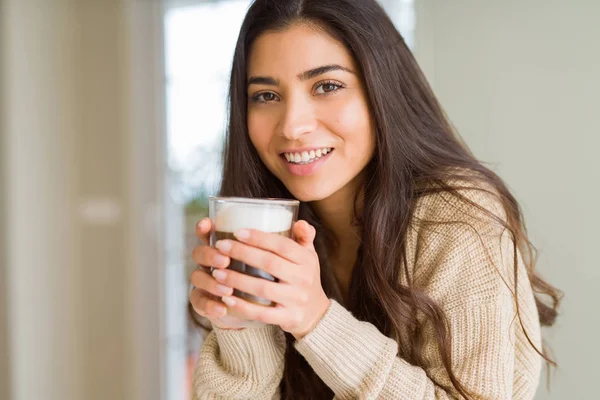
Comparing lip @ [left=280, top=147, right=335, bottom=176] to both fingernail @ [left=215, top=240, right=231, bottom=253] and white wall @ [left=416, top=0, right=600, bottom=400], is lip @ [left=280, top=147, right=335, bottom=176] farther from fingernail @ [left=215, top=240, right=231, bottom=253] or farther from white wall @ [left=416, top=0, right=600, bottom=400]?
white wall @ [left=416, top=0, right=600, bottom=400]

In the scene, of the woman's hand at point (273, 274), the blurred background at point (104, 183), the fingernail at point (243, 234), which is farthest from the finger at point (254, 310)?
the blurred background at point (104, 183)

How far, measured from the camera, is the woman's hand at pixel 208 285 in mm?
858

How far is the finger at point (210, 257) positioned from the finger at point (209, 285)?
2 centimetres

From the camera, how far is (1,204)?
2.07m

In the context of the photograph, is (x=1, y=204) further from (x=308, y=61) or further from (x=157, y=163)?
(x=308, y=61)

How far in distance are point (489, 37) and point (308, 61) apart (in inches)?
25.5

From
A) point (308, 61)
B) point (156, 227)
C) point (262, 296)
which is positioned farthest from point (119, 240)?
point (262, 296)

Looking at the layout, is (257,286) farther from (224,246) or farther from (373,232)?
(373,232)

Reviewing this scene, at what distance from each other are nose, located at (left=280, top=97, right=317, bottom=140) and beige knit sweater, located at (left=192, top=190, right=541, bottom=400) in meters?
0.33

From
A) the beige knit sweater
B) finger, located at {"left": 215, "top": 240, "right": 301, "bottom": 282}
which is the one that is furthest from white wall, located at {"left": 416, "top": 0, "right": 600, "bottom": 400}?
finger, located at {"left": 215, "top": 240, "right": 301, "bottom": 282}

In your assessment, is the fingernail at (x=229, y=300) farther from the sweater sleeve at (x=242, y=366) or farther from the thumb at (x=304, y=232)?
the sweater sleeve at (x=242, y=366)

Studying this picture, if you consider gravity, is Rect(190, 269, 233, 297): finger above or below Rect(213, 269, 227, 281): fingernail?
below

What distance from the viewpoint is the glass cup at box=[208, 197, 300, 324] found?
849 millimetres

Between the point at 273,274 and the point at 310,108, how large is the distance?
0.46 metres
